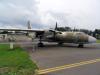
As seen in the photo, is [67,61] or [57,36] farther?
[57,36]

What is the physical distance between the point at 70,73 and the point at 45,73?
1.17 meters

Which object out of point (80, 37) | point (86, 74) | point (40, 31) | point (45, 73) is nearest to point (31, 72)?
point (45, 73)

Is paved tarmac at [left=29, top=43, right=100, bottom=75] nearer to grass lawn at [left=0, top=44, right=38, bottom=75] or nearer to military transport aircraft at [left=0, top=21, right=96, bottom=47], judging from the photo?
grass lawn at [left=0, top=44, right=38, bottom=75]

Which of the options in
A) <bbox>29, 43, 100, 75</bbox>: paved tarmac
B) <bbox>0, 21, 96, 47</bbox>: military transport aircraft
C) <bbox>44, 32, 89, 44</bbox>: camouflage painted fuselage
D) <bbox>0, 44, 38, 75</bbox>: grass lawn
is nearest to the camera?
<bbox>0, 44, 38, 75</bbox>: grass lawn

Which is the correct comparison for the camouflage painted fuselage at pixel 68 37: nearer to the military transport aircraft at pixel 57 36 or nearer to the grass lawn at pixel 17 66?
the military transport aircraft at pixel 57 36

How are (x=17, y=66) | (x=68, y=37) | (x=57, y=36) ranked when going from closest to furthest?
(x=17, y=66)
(x=68, y=37)
(x=57, y=36)

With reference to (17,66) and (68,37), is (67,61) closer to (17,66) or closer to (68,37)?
(17,66)

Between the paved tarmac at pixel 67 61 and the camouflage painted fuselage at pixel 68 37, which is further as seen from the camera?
the camouflage painted fuselage at pixel 68 37

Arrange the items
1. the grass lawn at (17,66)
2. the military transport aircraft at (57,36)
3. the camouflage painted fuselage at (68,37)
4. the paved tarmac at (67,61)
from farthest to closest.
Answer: the military transport aircraft at (57,36) → the camouflage painted fuselage at (68,37) → the paved tarmac at (67,61) → the grass lawn at (17,66)

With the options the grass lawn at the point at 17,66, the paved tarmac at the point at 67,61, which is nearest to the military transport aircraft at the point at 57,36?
the paved tarmac at the point at 67,61

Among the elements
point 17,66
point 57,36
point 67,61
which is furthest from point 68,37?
point 17,66

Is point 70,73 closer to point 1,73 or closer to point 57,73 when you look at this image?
point 57,73

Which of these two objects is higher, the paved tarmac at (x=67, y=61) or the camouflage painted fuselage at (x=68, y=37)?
the camouflage painted fuselage at (x=68, y=37)

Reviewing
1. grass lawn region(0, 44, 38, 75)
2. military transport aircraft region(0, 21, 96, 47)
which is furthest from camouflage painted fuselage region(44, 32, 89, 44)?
grass lawn region(0, 44, 38, 75)
